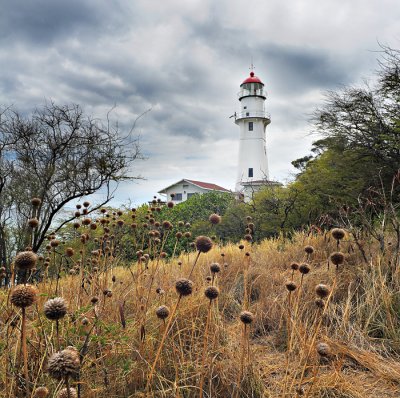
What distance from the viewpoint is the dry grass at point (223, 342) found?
211cm

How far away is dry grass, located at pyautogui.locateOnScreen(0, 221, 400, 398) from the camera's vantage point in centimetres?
211

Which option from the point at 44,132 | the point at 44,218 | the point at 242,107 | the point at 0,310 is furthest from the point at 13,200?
the point at 242,107

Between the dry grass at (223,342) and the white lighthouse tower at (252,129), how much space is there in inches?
1042

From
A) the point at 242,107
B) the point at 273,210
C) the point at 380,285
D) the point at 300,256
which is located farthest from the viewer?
the point at 242,107

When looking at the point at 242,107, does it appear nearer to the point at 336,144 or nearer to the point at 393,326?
the point at 336,144

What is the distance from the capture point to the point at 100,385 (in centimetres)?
214

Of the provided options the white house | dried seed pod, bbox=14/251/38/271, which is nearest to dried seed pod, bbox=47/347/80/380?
dried seed pod, bbox=14/251/38/271

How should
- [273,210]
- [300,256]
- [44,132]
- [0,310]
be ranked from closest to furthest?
[0,310], [300,256], [44,132], [273,210]

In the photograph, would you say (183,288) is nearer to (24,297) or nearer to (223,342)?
(24,297)

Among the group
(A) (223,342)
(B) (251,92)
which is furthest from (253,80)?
(A) (223,342)

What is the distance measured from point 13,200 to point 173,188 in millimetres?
30032

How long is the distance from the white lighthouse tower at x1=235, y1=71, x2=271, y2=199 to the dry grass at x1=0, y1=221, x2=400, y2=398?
2646 cm

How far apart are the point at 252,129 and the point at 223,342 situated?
101 feet

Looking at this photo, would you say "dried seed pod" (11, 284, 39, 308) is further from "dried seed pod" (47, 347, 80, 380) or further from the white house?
the white house
